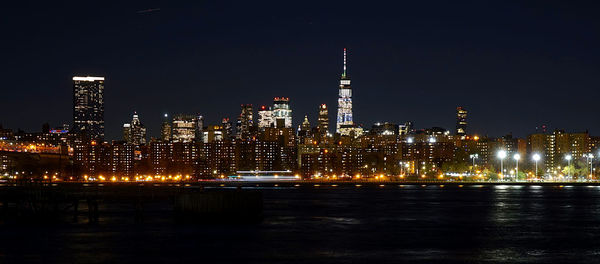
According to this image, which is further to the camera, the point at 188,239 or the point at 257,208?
the point at 257,208

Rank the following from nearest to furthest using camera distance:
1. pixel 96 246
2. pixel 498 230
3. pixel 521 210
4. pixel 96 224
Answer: pixel 96 246 → pixel 498 230 → pixel 96 224 → pixel 521 210

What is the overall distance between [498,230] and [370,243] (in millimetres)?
14336

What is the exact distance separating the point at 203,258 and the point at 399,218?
36.2 metres

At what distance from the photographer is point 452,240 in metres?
57.6

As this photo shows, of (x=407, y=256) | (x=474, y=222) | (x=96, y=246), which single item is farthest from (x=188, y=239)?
(x=474, y=222)

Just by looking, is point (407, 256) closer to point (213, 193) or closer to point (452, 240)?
point (452, 240)

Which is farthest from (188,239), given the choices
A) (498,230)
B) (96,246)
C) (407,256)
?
(498,230)

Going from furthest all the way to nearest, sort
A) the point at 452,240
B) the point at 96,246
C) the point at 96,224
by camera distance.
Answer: the point at 96,224 < the point at 452,240 < the point at 96,246

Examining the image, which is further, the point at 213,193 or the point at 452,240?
the point at 213,193

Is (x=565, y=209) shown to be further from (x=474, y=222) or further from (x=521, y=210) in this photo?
(x=474, y=222)

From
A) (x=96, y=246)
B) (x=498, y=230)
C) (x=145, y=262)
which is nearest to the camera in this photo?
(x=145, y=262)

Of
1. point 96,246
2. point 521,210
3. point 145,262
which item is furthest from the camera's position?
point 521,210

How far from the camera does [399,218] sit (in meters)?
81.1

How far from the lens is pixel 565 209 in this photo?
98250 mm
